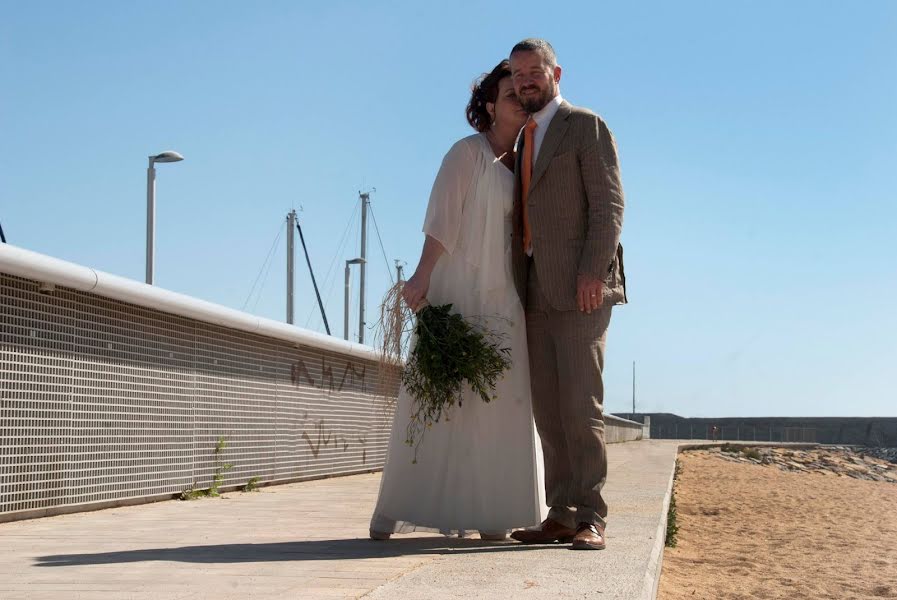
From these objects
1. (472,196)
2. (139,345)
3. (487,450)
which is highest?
(472,196)

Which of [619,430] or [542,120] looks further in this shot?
[619,430]

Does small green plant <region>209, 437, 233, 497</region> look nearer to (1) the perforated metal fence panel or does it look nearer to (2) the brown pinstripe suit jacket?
(1) the perforated metal fence panel

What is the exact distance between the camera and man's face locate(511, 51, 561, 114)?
4.54m

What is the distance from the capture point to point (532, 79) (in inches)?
179

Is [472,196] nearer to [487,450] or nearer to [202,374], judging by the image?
[487,450]

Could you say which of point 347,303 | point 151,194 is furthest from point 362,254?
point 151,194

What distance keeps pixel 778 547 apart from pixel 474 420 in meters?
4.89

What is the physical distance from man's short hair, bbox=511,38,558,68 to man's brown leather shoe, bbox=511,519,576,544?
1926mm

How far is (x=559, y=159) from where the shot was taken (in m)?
4.48

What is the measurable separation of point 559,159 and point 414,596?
2114 millimetres

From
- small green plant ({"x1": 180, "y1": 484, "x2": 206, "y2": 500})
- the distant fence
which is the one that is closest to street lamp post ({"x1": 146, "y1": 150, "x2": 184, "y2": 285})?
small green plant ({"x1": 180, "y1": 484, "x2": 206, "y2": 500})

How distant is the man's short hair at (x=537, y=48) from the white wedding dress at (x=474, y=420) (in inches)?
18.0

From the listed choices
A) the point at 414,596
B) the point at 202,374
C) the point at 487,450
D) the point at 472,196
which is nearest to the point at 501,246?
the point at 472,196

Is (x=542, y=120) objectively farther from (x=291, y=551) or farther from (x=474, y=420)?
(x=291, y=551)
